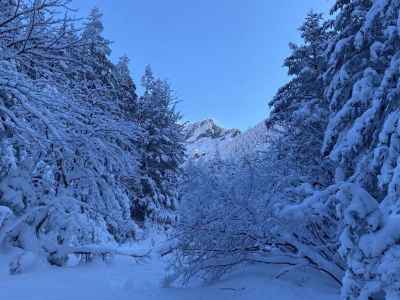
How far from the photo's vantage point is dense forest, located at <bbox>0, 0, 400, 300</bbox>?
418 cm

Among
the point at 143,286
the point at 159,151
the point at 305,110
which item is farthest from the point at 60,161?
the point at 159,151

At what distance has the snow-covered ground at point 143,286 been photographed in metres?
5.88

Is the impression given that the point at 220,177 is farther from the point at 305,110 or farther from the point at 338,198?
the point at 305,110

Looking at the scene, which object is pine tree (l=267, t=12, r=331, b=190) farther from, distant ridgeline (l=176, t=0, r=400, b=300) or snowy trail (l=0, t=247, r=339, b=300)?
snowy trail (l=0, t=247, r=339, b=300)

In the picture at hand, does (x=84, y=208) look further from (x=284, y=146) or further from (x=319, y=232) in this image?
(x=284, y=146)

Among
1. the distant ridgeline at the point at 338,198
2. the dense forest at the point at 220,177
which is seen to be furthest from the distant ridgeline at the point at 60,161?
the distant ridgeline at the point at 338,198

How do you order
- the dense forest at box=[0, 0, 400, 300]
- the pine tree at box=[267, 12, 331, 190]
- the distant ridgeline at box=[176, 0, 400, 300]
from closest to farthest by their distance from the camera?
the distant ridgeline at box=[176, 0, 400, 300] < the dense forest at box=[0, 0, 400, 300] < the pine tree at box=[267, 12, 331, 190]

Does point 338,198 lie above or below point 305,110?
below

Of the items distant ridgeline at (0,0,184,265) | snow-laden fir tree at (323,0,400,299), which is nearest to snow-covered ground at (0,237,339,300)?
distant ridgeline at (0,0,184,265)

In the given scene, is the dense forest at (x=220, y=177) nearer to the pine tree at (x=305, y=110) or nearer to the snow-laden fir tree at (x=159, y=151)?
the pine tree at (x=305, y=110)

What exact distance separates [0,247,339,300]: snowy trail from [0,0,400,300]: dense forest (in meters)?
0.32

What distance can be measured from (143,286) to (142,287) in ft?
0.30

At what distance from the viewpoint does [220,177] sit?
29.5 ft

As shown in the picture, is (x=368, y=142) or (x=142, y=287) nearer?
(x=142, y=287)
